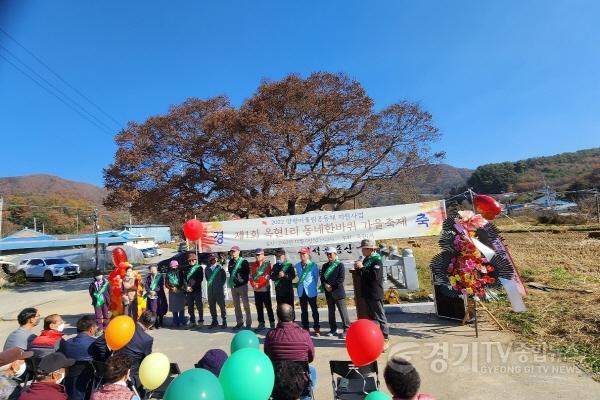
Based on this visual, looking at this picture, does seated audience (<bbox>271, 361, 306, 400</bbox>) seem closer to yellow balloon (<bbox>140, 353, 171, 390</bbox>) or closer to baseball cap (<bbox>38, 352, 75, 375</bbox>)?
yellow balloon (<bbox>140, 353, 171, 390</bbox>)

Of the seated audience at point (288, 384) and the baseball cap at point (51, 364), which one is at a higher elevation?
the baseball cap at point (51, 364)

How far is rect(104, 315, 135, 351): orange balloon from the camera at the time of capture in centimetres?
395

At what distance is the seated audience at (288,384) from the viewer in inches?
106

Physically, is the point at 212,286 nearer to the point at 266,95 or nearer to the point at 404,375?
the point at 404,375

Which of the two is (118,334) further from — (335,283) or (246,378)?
(335,283)

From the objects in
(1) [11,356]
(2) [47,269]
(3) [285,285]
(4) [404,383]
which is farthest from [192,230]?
(2) [47,269]

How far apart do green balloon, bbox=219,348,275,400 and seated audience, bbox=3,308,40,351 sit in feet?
10.1

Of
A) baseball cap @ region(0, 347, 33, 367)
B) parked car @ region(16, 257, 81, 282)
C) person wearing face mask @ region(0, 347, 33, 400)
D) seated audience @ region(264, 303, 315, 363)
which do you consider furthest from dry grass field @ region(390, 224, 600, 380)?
parked car @ region(16, 257, 81, 282)

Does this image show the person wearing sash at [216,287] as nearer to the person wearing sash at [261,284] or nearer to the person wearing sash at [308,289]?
the person wearing sash at [261,284]

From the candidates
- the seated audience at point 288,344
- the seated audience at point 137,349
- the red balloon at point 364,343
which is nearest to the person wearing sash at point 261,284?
the seated audience at point 137,349

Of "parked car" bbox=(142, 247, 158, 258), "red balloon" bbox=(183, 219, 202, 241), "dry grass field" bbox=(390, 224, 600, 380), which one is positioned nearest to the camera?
"dry grass field" bbox=(390, 224, 600, 380)

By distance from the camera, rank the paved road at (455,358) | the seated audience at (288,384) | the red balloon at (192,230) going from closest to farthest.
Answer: the seated audience at (288,384) < the paved road at (455,358) < the red balloon at (192,230)

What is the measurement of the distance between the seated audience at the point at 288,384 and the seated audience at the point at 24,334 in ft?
11.2

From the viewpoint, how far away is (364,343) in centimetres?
360
